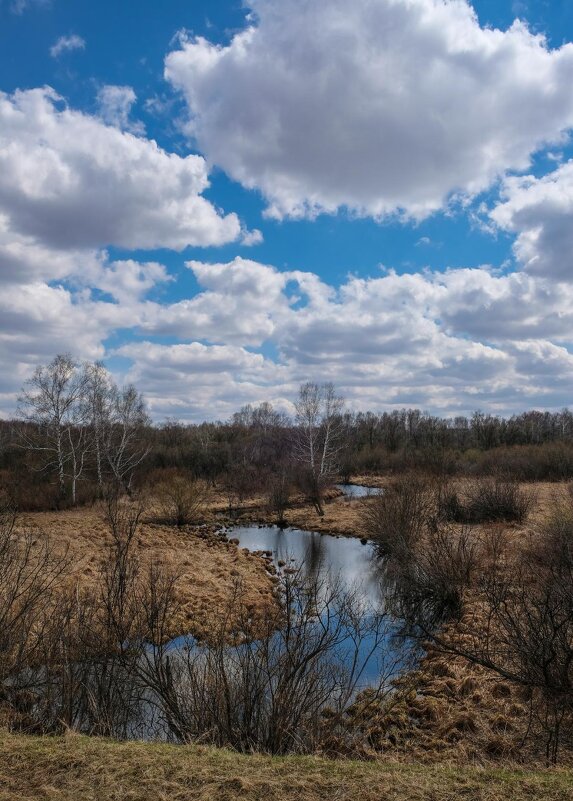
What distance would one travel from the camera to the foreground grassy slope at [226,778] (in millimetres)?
4605

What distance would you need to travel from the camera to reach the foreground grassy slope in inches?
181

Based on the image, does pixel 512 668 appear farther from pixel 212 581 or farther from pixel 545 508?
pixel 545 508

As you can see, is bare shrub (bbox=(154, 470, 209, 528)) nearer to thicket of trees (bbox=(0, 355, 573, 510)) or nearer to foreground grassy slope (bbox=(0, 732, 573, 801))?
thicket of trees (bbox=(0, 355, 573, 510))

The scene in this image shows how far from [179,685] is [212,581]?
8737 millimetres

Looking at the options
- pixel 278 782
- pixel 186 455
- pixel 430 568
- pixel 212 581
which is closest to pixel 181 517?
pixel 212 581

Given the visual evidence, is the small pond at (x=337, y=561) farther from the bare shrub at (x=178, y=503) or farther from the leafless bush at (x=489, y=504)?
the leafless bush at (x=489, y=504)

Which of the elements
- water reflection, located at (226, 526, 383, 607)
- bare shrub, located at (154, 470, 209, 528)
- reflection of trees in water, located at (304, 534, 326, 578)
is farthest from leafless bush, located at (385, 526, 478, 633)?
bare shrub, located at (154, 470, 209, 528)

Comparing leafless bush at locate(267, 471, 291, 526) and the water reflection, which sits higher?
leafless bush at locate(267, 471, 291, 526)

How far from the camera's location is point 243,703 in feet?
22.4

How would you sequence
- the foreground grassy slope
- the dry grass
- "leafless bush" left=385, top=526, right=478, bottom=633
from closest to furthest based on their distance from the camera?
1. the foreground grassy slope
2. the dry grass
3. "leafless bush" left=385, top=526, right=478, bottom=633

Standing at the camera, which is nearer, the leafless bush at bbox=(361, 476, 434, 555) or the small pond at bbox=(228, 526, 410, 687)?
the small pond at bbox=(228, 526, 410, 687)

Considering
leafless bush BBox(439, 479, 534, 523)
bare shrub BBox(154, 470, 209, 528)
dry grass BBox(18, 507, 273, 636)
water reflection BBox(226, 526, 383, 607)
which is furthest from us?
bare shrub BBox(154, 470, 209, 528)

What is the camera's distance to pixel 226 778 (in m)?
4.84

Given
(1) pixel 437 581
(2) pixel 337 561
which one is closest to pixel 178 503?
(2) pixel 337 561
